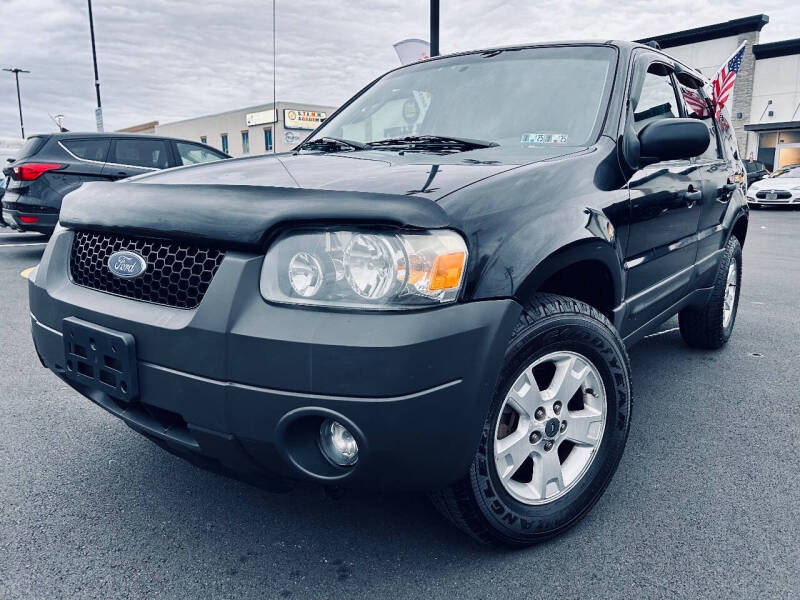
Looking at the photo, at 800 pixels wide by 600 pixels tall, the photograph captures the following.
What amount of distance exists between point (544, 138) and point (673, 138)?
0.46 meters

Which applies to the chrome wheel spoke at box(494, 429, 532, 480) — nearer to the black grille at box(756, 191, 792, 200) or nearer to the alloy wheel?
the alloy wheel

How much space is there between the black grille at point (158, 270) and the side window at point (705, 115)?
9.09ft

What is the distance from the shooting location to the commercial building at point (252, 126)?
1358 inches

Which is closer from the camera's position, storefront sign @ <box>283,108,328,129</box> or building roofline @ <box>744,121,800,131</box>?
building roofline @ <box>744,121,800,131</box>

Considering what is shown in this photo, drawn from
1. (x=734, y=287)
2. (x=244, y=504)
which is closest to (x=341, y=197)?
(x=244, y=504)

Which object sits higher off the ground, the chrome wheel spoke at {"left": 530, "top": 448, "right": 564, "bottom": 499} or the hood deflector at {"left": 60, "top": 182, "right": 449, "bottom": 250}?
the hood deflector at {"left": 60, "top": 182, "right": 449, "bottom": 250}

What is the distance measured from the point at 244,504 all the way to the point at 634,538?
132 centimetres

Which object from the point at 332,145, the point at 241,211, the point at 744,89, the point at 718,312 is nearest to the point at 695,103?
the point at 718,312

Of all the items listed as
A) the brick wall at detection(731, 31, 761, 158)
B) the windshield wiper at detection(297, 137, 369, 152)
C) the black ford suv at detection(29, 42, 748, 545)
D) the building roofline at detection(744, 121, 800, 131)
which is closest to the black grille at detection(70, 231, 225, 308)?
the black ford suv at detection(29, 42, 748, 545)

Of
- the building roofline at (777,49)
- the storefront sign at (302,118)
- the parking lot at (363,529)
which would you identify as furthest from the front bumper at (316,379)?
the storefront sign at (302,118)

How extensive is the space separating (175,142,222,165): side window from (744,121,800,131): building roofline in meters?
25.7

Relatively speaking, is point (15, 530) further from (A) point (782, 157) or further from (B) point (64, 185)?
(A) point (782, 157)

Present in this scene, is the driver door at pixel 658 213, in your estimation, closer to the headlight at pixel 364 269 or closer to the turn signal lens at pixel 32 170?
the headlight at pixel 364 269

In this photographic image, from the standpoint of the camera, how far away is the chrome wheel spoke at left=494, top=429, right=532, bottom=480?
1862mm
